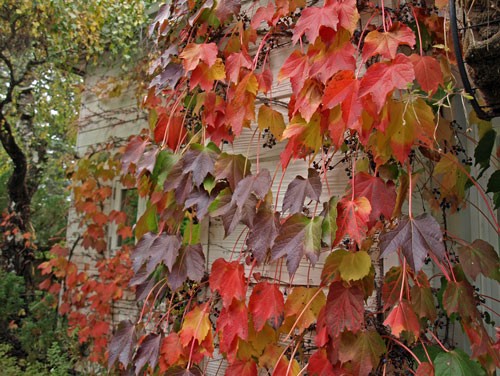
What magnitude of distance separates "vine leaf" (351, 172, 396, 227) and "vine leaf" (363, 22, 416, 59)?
369 mm

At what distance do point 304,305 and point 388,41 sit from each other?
90 cm

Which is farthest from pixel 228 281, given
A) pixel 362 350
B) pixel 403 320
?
pixel 403 320

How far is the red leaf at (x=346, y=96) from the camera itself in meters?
1.31

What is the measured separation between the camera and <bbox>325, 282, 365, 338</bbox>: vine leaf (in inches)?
54.6

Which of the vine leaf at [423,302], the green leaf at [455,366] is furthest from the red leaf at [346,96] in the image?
the green leaf at [455,366]

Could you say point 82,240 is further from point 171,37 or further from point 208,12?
point 208,12

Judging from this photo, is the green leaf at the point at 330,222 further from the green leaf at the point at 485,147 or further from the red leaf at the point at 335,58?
the green leaf at the point at 485,147

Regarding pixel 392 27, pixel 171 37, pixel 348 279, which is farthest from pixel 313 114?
pixel 171 37

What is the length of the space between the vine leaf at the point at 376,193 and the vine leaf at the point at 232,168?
50cm

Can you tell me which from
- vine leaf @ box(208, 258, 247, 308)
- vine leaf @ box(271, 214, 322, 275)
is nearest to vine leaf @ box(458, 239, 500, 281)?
vine leaf @ box(271, 214, 322, 275)

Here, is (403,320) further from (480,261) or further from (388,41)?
(388,41)

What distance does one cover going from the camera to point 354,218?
1367mm

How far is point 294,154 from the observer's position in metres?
1.60

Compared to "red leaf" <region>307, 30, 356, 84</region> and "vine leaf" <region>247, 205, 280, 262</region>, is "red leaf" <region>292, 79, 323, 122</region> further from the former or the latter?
"vine leaf" <region>247, 205, 280, 262</region>
